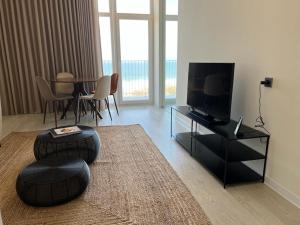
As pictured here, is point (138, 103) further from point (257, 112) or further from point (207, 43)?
point (257, 112)

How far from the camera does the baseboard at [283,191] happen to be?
196cm

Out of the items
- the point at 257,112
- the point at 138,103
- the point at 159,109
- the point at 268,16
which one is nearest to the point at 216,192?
the point at 257,112

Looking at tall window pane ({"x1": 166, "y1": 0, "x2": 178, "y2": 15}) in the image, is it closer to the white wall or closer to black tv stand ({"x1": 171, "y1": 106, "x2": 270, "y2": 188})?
the white wall

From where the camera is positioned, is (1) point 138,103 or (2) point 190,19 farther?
(1) point 138,103

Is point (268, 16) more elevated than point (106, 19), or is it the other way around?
point (106, 19)

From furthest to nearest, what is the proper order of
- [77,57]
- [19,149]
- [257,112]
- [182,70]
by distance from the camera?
1. [77,57]
2. [182,70]
3. [19,149]
4. [257,112]

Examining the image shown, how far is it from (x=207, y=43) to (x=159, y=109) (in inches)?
97.6

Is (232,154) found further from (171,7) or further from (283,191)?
(171,7)

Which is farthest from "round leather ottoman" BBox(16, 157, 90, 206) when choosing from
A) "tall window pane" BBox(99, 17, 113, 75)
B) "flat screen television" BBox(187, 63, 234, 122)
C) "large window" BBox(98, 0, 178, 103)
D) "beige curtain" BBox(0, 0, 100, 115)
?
"tall window pane" BBox(99, 17, 113, 75)

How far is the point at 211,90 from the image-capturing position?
2727 mm

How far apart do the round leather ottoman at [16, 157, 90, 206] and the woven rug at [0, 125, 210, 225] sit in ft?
0.27

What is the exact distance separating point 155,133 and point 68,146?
63.8 inches

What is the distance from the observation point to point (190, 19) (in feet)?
11.8

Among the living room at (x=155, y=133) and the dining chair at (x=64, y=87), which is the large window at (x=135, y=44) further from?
the dining chair at (x=64, y=87)
